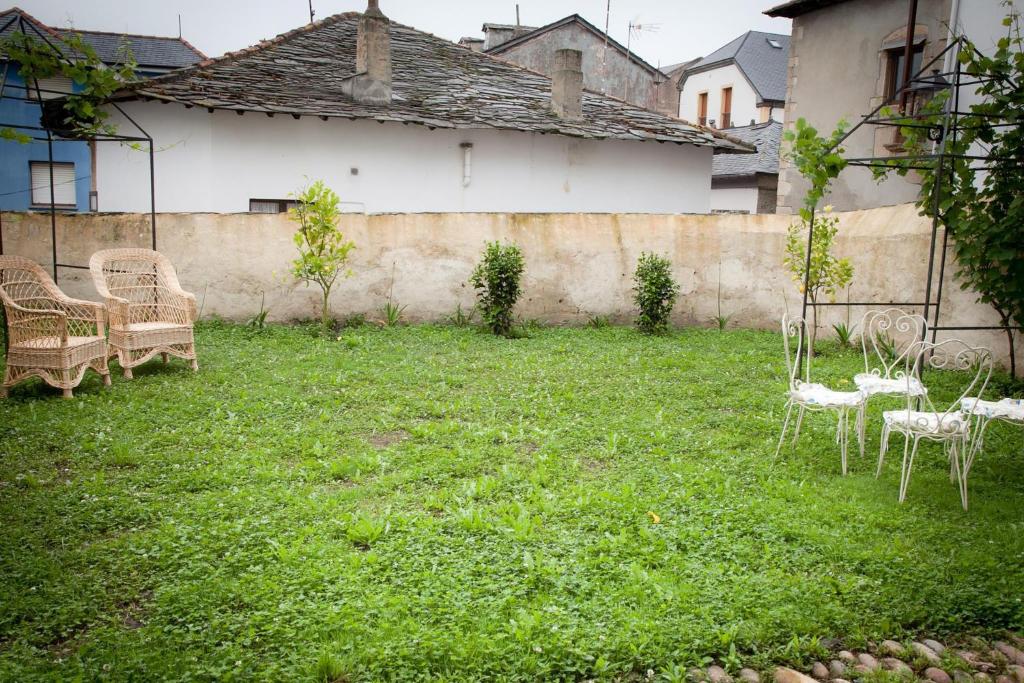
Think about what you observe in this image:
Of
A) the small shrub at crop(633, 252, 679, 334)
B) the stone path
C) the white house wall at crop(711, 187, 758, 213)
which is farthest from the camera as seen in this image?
the white house wall at crop(711, 187, 758, 213)

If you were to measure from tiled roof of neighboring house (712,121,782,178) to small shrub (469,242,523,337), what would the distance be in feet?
58.1

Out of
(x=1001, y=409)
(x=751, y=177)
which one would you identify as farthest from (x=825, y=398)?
(x=751, y=177)

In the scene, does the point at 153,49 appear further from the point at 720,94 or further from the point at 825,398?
the point at 720,94

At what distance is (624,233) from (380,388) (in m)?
4.89

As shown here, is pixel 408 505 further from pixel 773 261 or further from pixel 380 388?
pixel 773 261

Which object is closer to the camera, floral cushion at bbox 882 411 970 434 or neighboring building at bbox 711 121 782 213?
floral cushion at bbox 882 411 970 434

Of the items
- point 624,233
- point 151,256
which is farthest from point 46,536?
point 624,233

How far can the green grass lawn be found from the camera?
321 cm

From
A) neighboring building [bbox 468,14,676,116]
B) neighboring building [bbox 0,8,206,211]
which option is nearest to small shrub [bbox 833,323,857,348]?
neighboring building [bbox 468,14,676,116]

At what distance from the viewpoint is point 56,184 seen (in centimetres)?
2342

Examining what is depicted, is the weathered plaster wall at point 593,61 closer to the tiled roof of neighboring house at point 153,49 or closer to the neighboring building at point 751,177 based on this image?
the neighboring building at point 751,177

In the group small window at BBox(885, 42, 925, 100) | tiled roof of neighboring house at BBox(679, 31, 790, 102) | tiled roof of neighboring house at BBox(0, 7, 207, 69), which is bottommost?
small window at BBox(885, 42, 925, 100)

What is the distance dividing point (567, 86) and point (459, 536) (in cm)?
1336

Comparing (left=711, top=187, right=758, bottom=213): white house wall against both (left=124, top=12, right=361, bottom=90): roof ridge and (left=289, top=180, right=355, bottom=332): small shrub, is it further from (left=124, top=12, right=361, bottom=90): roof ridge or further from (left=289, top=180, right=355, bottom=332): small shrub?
(left=289, top=180, right=355, bottom=332): small shrub
